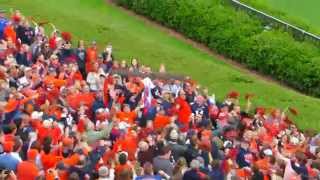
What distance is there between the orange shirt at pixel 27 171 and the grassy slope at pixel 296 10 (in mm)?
15227

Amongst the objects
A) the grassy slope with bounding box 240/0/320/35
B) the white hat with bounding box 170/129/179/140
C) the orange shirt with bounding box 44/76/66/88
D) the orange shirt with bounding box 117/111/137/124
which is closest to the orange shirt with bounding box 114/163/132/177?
the white hat with bounding box 170/129/179/140

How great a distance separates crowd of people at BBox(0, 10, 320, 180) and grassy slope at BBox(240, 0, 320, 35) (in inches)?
254

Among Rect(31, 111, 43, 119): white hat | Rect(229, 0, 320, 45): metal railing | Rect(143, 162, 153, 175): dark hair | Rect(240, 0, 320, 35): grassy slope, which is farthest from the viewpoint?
Rect(240, 0, 320, 35): grassy slope

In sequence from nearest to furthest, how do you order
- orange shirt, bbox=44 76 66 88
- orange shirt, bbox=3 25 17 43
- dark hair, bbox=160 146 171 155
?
dark hair, bbox=160 146 171 155 → orange shirt, bbox=44 76 66 88 → orange shirt, bbox=3 25 17 43

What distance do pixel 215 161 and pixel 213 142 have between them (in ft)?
4.80

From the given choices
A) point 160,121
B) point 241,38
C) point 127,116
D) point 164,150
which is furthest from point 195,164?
point 241,38

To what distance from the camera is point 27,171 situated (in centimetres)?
1386

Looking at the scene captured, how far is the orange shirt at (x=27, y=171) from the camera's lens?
545 inches

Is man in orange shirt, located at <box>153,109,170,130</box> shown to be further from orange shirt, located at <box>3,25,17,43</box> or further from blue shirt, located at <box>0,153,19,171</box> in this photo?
orange shirt, located at <box>3,25,17,43</box>

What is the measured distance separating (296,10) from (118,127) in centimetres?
1607

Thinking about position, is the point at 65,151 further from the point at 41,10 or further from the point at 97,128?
the point at 41,10

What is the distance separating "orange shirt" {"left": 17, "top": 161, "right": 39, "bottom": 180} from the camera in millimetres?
13844

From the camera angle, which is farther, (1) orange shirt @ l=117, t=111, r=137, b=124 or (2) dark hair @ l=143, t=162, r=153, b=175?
(1) orange shirt @ l=117, t=111, r=137, b=124

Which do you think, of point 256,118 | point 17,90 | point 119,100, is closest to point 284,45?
point 256,118
